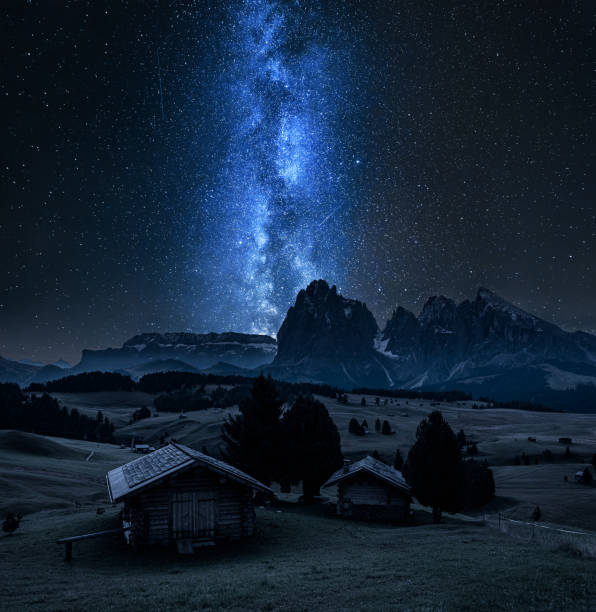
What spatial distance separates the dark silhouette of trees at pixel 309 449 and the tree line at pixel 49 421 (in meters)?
119

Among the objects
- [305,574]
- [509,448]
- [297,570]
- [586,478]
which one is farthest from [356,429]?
[305,574]

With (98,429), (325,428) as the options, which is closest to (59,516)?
(325,428)

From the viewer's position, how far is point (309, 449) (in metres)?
44.7

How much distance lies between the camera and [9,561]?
19.8 meters

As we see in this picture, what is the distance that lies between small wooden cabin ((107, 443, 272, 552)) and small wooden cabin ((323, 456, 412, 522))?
14.1 meters

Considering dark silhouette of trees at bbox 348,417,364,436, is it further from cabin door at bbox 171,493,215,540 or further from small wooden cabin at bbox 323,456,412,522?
cabin door at bbox 171,493,215,540

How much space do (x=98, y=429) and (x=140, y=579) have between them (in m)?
152

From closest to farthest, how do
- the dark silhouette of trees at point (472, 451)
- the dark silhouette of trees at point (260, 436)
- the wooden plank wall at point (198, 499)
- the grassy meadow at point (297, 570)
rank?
the grassy meadow at point (297, 570) < the wooden plank wall at point (198, 499) < the dark silhouette of trees at point (260, 436) < the dark silhouette of trees at point (472, 451)

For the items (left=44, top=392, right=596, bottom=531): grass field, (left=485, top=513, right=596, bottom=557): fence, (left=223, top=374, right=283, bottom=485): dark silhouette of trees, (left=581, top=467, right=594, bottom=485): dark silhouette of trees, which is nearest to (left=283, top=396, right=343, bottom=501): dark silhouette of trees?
(left=223, top=374, right=283, bottom=485): dark silhouette of trees

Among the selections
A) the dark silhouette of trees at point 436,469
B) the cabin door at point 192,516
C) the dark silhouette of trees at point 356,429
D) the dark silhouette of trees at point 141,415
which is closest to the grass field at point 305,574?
the cabin door at point 192,516

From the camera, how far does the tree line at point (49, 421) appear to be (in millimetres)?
151750

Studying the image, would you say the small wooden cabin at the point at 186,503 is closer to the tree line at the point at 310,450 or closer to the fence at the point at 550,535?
the fence at the point at 550,535

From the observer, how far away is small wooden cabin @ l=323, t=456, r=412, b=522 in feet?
123

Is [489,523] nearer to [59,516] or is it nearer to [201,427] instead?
[59,516]
